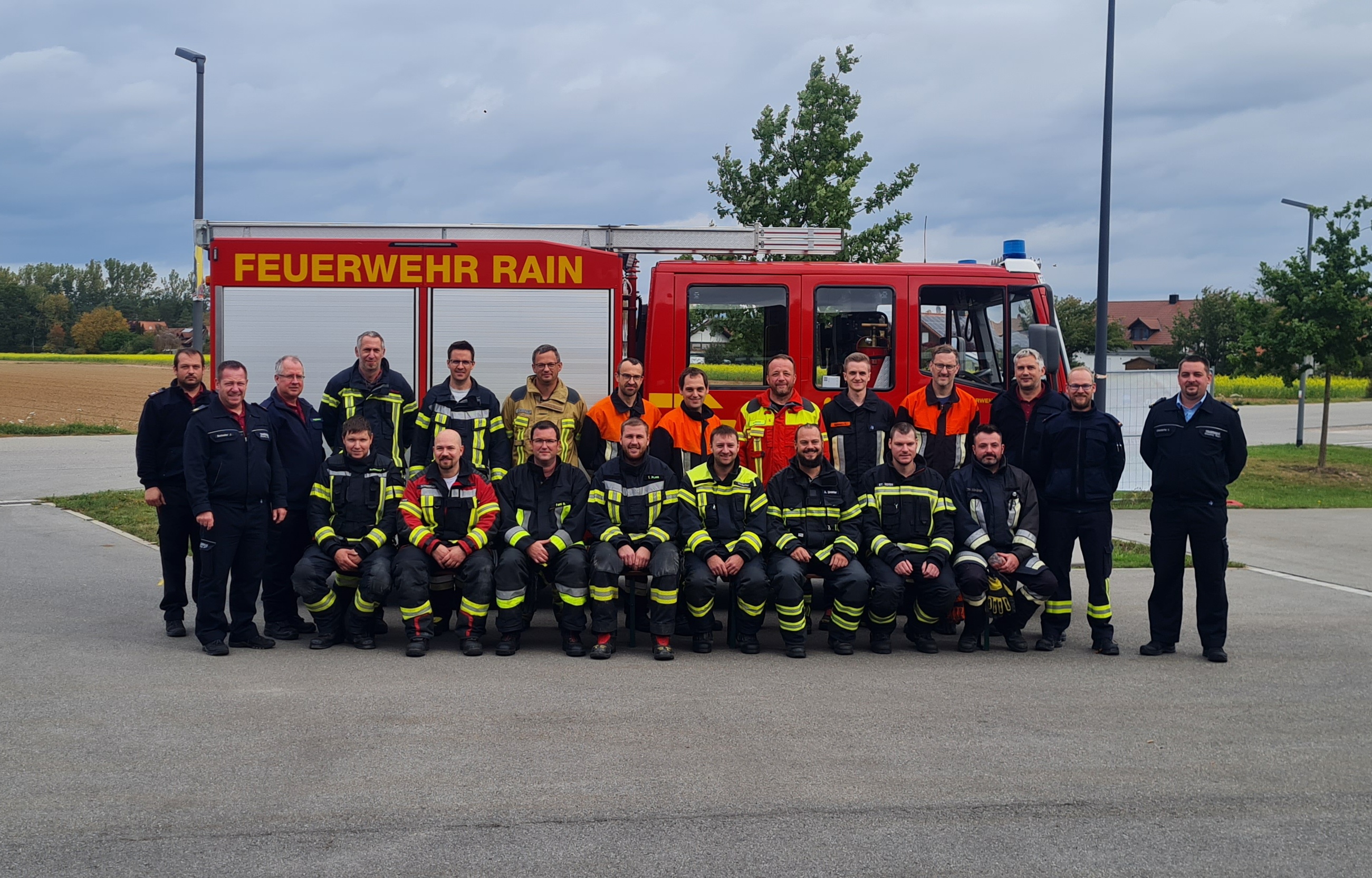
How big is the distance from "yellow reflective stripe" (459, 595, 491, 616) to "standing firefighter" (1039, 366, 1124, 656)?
11.6 feet

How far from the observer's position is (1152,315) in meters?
95.9

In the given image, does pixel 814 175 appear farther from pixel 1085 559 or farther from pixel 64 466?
pixel 64 466

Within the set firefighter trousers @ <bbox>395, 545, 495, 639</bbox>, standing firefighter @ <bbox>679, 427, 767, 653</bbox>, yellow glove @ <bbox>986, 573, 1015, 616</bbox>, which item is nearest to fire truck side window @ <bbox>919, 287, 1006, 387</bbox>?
yellow glove @ <bbox>986, 573, 1015, 616</bbox>

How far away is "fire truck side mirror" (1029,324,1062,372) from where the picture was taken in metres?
7.56

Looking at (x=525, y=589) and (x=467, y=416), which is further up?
(x=467, y=416)

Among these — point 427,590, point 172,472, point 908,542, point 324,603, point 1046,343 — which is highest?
point 1046,343

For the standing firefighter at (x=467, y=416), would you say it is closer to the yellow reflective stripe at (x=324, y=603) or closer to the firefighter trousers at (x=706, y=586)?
the yellow reflective stripe at (x=324, y=603)

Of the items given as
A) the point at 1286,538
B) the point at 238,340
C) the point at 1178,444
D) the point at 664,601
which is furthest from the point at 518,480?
the point at 1286,538

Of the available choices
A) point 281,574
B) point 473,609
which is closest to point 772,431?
point 473,609

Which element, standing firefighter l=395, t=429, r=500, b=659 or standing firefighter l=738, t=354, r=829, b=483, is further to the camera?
standing firefighter l=738, t=354, r=829, b=483

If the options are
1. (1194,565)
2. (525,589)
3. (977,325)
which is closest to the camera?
(525,589)

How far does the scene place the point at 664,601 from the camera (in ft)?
22.2

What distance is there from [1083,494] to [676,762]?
3584mm

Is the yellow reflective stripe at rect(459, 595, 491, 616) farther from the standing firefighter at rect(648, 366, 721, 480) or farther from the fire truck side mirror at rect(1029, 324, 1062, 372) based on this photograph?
the fire truck side mirror at rect(1029, 324, 1062, 372)
